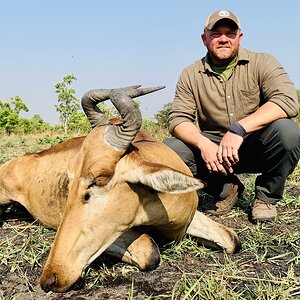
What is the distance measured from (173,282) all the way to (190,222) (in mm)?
961

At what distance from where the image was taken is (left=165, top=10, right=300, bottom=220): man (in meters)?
4.99

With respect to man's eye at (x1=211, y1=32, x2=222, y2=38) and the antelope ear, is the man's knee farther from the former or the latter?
the antelope ear

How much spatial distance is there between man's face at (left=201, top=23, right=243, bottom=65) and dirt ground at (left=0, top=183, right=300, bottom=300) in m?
2.39

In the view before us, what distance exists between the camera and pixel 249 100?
5.47 meters

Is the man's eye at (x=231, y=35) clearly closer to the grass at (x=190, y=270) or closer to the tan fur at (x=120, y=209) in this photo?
the tan fur at (x=120, y=209)

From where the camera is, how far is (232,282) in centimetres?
340

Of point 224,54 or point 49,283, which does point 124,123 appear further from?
point 224,54

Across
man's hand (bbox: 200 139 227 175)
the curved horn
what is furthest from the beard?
the curved horn

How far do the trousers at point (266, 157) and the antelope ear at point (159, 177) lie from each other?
2.19 metres

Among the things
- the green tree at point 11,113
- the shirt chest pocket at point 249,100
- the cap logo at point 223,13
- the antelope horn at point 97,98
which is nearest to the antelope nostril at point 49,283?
the antelope horn at point 97,98

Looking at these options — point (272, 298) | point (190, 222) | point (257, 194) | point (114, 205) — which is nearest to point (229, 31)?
point (257, 194)

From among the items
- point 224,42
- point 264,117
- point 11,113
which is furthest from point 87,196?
point 11,113

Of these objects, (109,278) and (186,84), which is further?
(186,84)

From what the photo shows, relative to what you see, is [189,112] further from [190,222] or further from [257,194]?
[190,222]
